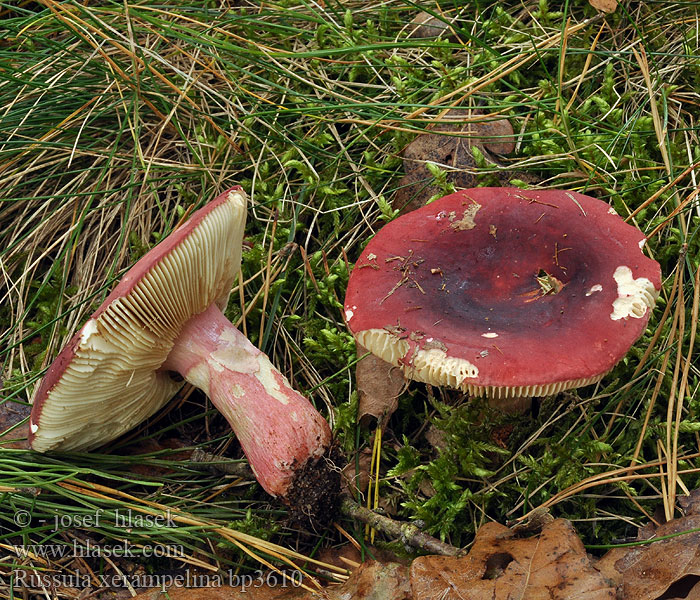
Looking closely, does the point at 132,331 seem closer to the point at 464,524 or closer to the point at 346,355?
the point at 346,355

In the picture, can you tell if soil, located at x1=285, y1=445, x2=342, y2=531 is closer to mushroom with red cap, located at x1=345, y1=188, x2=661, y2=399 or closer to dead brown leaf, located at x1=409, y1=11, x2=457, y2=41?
mushroom with red cap, located at x1=345, y1=188, x2=661, y2=399

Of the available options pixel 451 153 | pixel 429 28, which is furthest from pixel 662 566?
pixel 429 28

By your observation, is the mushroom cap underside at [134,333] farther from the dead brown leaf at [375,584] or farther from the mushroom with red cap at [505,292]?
the dead brown leaf at [375,584]

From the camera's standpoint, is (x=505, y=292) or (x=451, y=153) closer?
(x=505, y=292)

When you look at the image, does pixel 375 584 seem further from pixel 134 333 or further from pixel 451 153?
pixel 451 153

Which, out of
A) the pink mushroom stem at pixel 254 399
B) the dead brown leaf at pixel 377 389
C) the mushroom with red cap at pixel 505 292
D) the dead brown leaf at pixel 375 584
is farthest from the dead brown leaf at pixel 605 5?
the dead brown leaf at pixel 375 584

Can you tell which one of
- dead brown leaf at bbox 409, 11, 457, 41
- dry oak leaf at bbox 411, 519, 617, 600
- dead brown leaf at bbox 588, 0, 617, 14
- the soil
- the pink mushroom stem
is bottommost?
the soil

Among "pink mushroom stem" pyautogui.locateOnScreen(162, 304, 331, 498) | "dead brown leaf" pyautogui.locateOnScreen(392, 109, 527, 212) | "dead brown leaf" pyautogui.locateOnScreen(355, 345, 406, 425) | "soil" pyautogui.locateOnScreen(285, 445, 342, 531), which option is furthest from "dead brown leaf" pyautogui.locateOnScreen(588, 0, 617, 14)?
"soil" pyautogui.locateOnScreen(285, 445, 342, 531)
